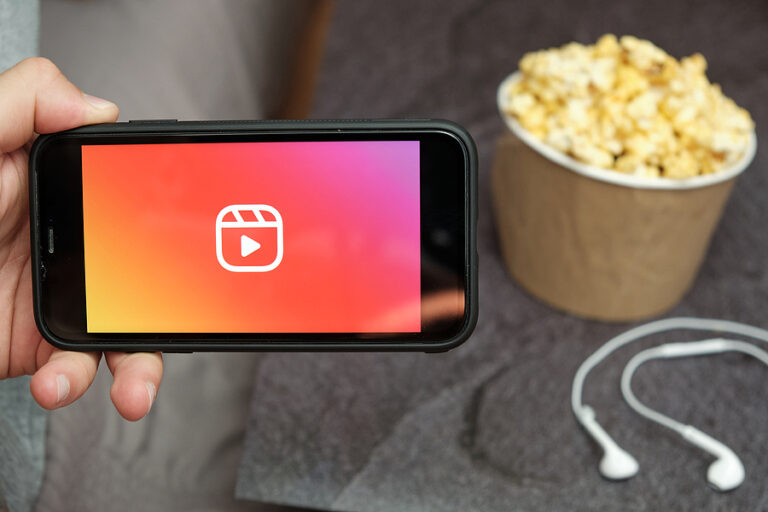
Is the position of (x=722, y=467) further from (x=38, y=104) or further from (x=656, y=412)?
(x=38, y=104)

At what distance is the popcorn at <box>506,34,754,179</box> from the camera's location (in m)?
0.49

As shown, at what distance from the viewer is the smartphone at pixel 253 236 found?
0.41 m

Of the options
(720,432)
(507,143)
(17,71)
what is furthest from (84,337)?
(720,432)

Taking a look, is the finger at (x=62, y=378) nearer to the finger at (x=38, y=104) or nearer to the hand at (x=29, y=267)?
the hand at (x=29, y=267)

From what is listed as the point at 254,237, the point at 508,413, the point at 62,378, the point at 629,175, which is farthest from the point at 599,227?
the point at 62,378

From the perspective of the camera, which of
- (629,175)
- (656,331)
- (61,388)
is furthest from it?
(656,331)

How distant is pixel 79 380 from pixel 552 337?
1.25 ft

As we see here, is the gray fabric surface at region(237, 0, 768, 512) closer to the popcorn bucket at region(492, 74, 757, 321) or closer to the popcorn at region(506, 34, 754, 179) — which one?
the popcorn bucket at region(492, 74, 757, 321)

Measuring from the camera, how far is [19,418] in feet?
1.77

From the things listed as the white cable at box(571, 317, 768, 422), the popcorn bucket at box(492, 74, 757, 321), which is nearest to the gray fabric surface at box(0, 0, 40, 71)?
the popcorn bucket at box(492, 74, 757, 321)

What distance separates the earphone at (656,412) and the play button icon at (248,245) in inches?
11.2

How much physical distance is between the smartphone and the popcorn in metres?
0.14

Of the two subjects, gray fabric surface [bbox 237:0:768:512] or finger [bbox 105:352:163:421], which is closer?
finger [bbox 105:352:163:421]

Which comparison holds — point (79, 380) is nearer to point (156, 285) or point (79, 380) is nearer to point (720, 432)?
point (156, 285)
